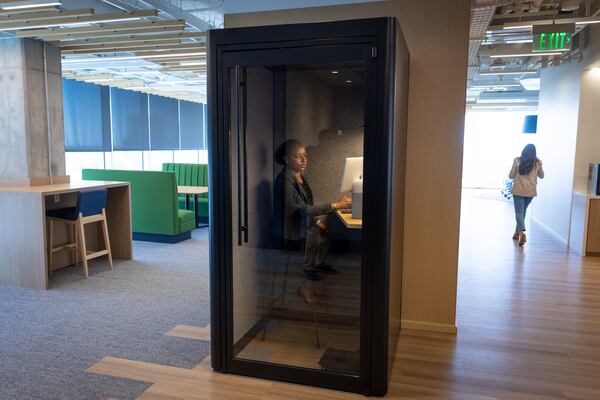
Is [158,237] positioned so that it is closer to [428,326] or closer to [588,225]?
[428,326]

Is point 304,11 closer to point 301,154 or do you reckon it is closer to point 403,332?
point 301,154

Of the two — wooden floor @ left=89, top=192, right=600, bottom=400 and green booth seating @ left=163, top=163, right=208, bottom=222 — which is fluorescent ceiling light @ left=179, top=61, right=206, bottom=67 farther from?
wooden floor @ left=89, top=192, right=600, bottom=400

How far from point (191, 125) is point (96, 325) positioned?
33.0ft

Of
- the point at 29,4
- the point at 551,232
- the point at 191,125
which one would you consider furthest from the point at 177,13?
the point at 191,125

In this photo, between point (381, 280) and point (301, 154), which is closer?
point (381, 280)

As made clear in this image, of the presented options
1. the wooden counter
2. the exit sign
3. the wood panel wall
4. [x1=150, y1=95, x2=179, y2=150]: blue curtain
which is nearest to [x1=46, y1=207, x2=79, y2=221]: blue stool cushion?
the wood panel wall

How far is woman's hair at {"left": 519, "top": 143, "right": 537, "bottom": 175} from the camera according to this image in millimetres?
6816

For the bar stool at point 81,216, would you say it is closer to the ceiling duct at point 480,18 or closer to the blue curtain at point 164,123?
the ceiling duct at point 480,18

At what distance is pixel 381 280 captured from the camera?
8.44 feet

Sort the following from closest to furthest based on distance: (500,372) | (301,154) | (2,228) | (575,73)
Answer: (500,372) → (301,154) → (2,228) → (575,73)

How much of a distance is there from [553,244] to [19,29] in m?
7.20

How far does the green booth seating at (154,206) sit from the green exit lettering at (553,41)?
15.5 feet

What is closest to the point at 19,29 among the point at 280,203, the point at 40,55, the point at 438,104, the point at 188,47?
the point at 40,55

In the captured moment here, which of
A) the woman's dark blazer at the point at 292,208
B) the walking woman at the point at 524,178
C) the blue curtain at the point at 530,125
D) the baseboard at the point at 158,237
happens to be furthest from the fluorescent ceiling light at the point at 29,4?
the blue curtain at the point at 530,125
